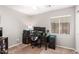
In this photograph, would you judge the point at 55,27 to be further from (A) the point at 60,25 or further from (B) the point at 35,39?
(B) the point at 35,39

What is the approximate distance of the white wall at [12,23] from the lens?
1.28 metres

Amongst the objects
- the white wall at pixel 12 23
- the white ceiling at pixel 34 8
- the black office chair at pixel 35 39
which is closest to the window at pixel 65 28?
the white ceiling at pixel 34 8

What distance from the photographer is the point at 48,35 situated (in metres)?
1.42

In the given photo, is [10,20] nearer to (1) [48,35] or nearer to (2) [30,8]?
(2) [30,8]

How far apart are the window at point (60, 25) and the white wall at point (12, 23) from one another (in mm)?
505

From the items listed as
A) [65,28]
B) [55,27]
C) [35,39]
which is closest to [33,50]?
[35,39]

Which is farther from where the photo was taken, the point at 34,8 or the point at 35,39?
the point at 35,39

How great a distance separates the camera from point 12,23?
4.48 ft

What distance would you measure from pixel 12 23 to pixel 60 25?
0.82 meters

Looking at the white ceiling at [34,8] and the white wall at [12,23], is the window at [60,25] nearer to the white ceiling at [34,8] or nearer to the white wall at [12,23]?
the white ceiling at [34,8]

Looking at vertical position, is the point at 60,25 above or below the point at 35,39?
above
